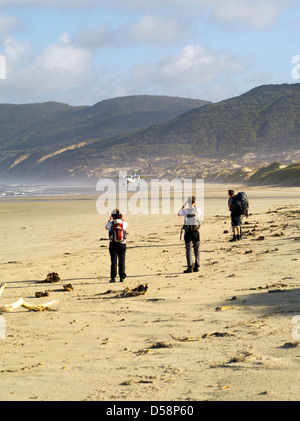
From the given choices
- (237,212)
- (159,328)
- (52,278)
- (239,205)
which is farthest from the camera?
(239,205)

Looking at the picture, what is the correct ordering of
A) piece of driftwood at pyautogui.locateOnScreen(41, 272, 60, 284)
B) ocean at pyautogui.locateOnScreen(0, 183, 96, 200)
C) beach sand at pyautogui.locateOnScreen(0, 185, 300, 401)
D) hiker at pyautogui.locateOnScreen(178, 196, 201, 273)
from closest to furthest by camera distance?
1. beach sand at pyautogui.locateOnScreen(0, 185, 300, 401)
2. piece of driftwood at pyautogui.locateOnScreen(41, 272, 60, 284)
3. hiker at pyautogui.locateOnScreen(178, 196, 201, 273)
4. ocean at pyautogui.locateOnScreen(0, 183, 96, 200)

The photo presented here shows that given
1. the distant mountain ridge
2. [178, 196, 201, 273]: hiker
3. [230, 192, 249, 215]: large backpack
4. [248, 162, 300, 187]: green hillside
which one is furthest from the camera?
the distant mountain ridge

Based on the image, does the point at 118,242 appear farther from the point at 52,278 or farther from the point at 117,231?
the point at 52,278

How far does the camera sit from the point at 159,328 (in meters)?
7.15

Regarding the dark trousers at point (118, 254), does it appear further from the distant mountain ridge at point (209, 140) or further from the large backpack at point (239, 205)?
the distant mountain ridge at point (209, 140)

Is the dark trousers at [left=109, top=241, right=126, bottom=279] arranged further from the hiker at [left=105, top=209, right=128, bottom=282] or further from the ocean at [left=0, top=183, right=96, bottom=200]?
the ocean at [left=0, top=183, right=96, bottom=200]

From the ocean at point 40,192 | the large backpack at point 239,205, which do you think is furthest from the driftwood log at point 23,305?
the ocean at point 40,192

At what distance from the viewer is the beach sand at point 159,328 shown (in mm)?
4934

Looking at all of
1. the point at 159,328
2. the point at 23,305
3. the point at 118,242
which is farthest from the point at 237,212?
the point at 159,328

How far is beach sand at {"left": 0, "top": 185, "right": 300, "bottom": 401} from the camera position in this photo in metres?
4.93

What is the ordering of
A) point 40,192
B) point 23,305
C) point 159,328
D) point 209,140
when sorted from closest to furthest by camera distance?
point 159,328, point 23,305, point 40,192, point 209,140

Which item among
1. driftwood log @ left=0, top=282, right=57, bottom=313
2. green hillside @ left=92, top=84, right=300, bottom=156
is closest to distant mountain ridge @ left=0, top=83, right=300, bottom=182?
green hillside @ left=92, top=84, right=300, bottom=156

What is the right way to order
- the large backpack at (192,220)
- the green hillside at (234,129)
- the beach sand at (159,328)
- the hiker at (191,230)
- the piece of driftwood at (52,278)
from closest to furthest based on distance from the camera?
the beach sand at (159,328) < the piece of driftwood at (52,278) < the hiker at (191,230) < the large backpack at (192,220) < the green hillside at (234,129)

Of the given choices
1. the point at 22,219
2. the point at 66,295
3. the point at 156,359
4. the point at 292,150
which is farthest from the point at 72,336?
the point at 292,150
